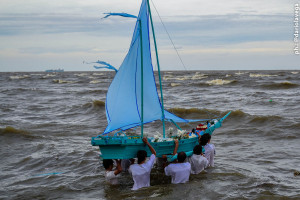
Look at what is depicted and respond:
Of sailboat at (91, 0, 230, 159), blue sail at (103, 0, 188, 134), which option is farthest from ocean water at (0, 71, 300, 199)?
blue sail at (103, 0, 188, 134)

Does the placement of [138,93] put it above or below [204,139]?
above

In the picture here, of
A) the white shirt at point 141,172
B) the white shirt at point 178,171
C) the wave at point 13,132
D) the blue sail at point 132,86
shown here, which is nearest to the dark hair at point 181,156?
the white shirt at point 178,171

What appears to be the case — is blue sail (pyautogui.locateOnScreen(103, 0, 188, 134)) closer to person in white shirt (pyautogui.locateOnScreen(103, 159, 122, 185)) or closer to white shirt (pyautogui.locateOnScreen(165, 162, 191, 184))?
person in white shirt (pyautogui.locateOnScreen(103, 159, 122, 185))

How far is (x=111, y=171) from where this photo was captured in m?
8.33

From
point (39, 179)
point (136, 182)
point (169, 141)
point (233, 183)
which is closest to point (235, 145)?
point (233, 183)

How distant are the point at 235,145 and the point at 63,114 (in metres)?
13.7

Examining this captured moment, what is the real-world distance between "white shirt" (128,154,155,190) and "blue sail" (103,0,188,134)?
50.9 inches

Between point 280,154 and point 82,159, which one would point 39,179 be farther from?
point 280,154

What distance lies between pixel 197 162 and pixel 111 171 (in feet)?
7.16

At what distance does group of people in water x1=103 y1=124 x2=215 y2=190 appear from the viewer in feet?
25.5

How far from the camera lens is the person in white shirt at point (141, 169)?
7.71m

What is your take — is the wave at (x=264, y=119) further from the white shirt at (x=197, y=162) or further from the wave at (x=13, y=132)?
the wave at (x=13, y=132)

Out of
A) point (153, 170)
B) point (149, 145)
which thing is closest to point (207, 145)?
point (153, 170)

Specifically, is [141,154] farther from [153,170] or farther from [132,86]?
[153,170]
